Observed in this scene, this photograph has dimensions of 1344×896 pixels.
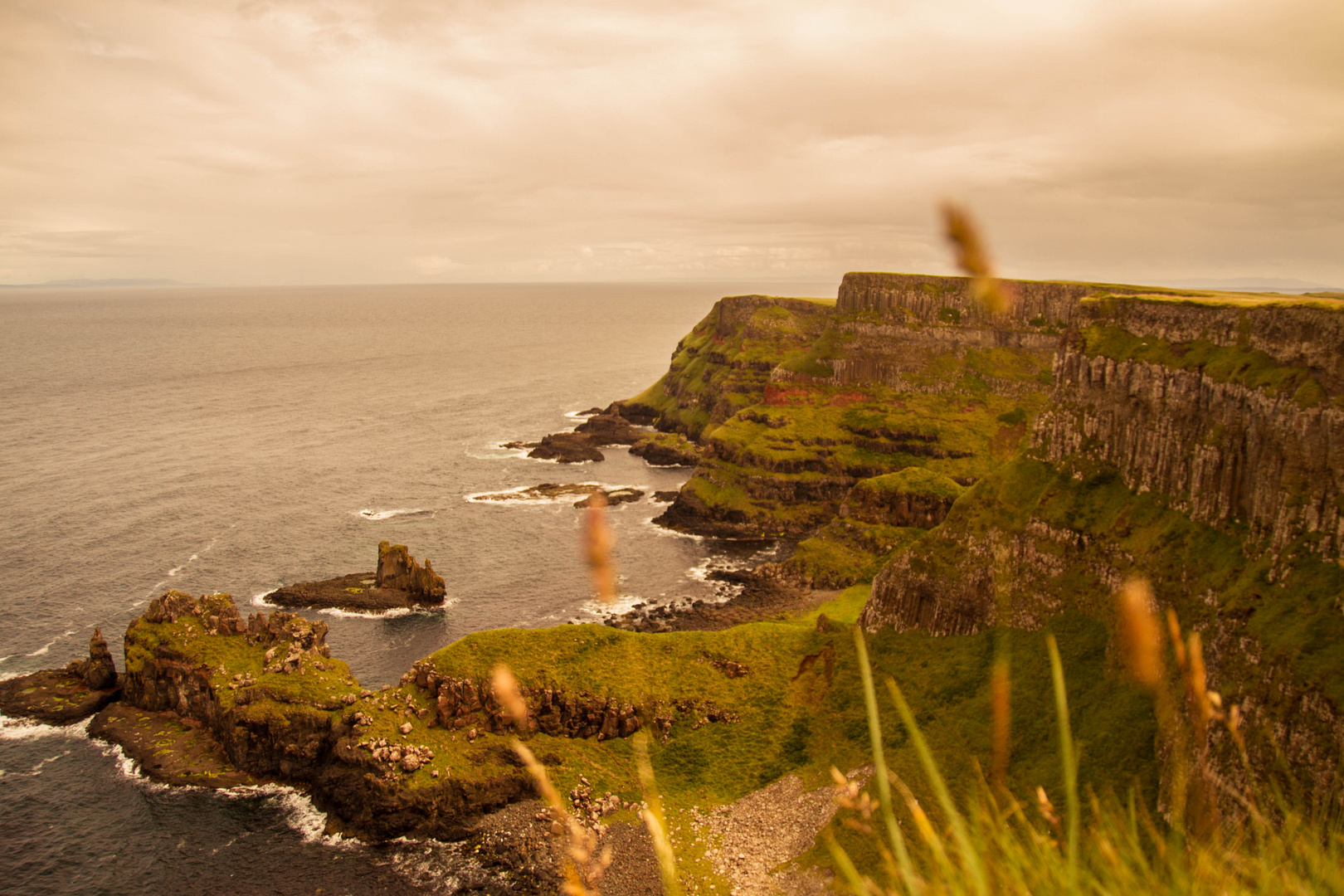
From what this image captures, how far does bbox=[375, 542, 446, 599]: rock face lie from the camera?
91.6m

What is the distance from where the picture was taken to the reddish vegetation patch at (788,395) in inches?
5827

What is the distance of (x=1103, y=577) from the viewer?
2116 inches

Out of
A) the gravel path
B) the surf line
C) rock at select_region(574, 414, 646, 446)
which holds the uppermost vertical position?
rock at select_region(574, 414, 646, 446)

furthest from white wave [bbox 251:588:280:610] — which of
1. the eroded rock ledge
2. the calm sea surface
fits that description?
the calm sea surface

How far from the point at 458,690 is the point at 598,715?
383 inches

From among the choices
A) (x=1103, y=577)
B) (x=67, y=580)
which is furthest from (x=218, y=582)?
(x=1103, y=577)

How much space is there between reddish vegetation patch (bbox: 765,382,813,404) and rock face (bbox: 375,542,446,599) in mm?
73605

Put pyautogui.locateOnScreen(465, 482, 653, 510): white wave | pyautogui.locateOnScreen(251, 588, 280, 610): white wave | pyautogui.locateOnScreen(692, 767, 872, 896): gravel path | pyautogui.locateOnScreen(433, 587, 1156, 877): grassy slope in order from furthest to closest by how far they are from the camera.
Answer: pyautogui.locateOnScreen(465, 482, 653, 510): white wave
pyautogui.locateOnScreen(251, 588, 280, 610): white wave
pyautogui.locateOnScreen(433, 587, 1156, 877): grassy slope
pyautogui.locateOnScreen(692, 767, 872, 896): gravel path

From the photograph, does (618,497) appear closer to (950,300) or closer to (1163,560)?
(950,300)

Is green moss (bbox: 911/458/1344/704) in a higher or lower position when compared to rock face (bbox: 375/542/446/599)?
higher

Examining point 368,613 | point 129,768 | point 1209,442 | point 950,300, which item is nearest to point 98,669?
point 129,768

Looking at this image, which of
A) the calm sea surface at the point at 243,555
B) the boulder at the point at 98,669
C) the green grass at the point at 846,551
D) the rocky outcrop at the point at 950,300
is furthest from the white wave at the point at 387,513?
the rocky outcrop at the point at 950,300

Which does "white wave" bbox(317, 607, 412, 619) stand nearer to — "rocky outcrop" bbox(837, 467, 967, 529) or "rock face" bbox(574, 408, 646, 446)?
"rocky outcrop" bbox(837, 467, 967, 529)

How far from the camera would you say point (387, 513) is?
120938 mm
